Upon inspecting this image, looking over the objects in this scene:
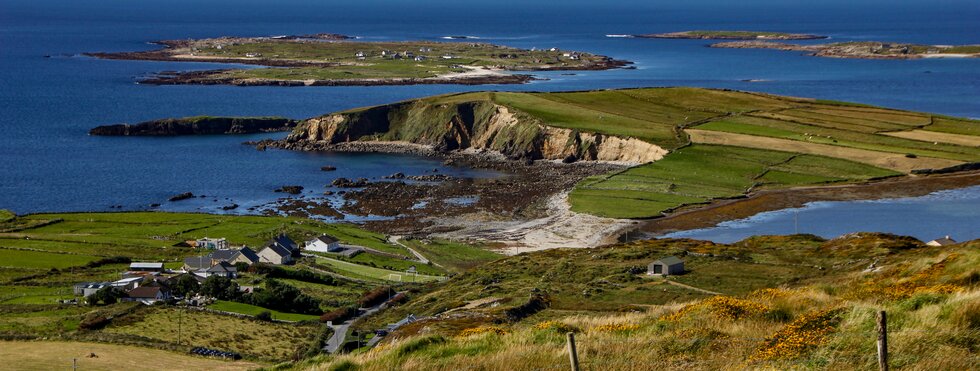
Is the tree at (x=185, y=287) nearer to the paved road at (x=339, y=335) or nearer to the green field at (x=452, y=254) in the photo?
the paved road at (x=339, y=335)

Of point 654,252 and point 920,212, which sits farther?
point 920,212

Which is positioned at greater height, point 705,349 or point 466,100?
point 705,349

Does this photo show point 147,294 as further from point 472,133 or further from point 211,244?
point 472,133

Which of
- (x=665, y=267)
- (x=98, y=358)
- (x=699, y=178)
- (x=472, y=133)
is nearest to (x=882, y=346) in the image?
(x=98, y=358)

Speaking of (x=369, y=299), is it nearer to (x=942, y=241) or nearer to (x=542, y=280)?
(x=542, y=280)

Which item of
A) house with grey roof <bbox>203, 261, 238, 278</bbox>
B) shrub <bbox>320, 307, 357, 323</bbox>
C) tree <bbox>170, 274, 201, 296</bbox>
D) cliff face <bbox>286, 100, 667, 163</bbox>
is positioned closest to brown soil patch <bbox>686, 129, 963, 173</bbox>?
cliff face <bbox>286, 100, 667, 163</bbox>

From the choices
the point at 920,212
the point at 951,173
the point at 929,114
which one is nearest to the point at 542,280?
the point at 920,212

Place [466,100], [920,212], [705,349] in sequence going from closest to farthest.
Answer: [705,349] < [920,212] < [466,100]
